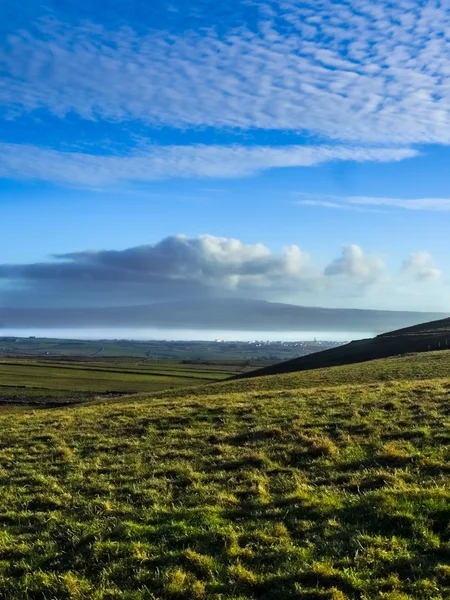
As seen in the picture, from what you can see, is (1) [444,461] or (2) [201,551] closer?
(2) [201,551]

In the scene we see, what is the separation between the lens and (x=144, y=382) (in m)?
107

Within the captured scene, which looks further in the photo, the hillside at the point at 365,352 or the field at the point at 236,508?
the hillside at the point at 365,352

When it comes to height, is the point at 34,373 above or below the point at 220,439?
below

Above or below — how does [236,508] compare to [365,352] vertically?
above

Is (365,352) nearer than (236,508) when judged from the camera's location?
No

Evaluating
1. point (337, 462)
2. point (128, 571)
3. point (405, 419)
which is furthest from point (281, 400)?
point (128, 571)

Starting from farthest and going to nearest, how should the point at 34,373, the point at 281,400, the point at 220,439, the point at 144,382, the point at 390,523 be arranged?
1. the point at 34,373
2. the point at 144,382
3. the point at 281,400
4. the point at 220,439
5. the point at 390,523

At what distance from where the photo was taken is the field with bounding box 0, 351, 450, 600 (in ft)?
26.6

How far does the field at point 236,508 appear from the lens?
8.12 meters

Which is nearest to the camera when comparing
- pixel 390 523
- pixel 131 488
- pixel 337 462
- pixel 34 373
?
pixel 390 523

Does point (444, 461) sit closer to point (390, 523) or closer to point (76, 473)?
point (390, 523)

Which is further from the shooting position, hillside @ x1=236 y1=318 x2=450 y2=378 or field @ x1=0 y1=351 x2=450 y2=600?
hillside @ x1=236 y1=318 x2=450 y2=378

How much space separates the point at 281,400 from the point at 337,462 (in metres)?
11.5

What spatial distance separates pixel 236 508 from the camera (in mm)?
11219
